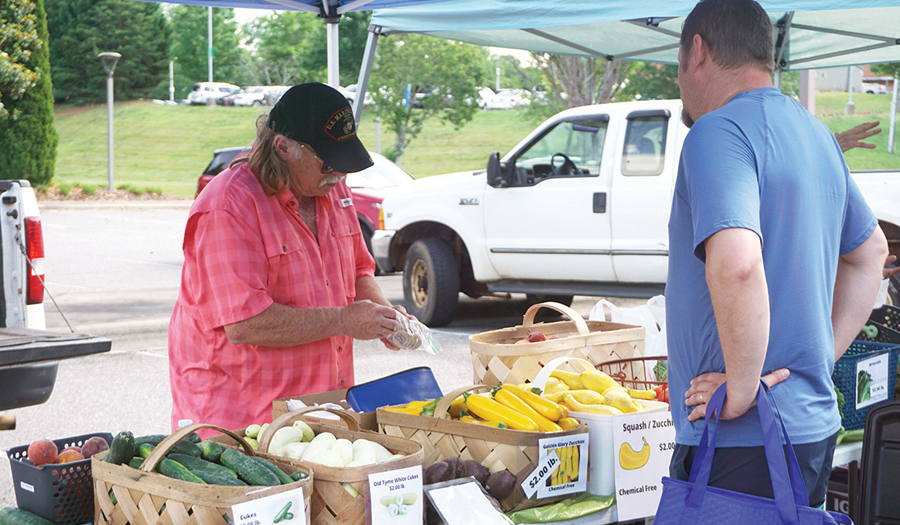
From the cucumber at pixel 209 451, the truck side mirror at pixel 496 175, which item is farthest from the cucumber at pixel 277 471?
the truck side mirror at pixel 496 175

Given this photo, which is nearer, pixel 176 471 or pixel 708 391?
pixel 176 471

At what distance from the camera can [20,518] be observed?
1947mm

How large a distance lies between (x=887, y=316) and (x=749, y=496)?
247 centimetres

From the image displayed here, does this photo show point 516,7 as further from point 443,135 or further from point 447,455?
point 443,135

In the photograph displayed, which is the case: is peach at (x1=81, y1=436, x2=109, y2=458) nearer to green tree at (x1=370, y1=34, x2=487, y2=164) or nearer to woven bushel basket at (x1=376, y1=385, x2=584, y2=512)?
A: woven bushel basket at (x1=376, y1=385, x2=584, y2=512)

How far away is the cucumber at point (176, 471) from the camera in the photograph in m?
1.76

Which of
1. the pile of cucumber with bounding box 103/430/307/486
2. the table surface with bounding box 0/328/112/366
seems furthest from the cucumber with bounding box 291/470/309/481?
the table surface with bounding box 0/328/112/366

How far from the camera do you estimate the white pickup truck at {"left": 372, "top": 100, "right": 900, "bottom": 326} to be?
25.6ft

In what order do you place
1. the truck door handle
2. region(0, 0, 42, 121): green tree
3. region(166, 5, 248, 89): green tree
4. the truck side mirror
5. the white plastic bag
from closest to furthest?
the white plastic bag, the truck door handle, the truck side mirror, region(0, 0, 42, 121): green tree, region(166, 5, 248, 89): green tree

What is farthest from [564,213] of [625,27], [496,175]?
[625,27]

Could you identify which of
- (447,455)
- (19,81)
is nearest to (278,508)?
(447,455)

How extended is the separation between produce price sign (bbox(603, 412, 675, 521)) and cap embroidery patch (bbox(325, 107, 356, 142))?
4.08 ft

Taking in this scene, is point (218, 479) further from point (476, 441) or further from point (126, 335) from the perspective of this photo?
point (126, 335)

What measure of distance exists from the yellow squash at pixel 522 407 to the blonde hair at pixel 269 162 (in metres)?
0.98
